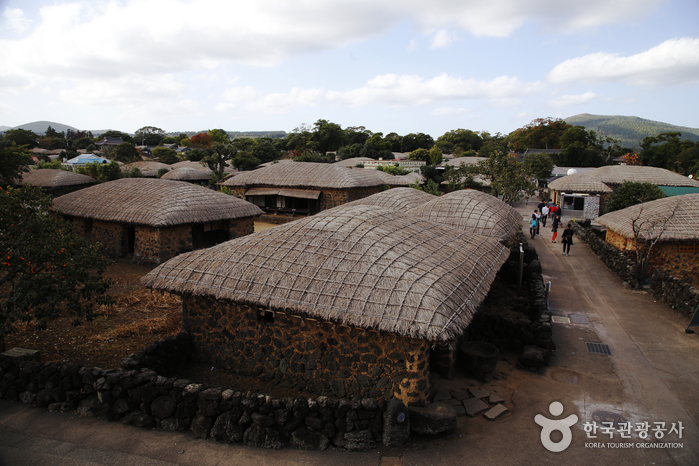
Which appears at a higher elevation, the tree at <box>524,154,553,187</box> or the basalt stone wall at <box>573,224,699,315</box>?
the tree at <box>524,154,553,187</box>

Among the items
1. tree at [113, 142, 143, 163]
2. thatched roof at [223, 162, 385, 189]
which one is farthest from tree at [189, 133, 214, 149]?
thatched roof at [223, 162, 385, 189]

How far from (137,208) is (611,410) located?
14980 millimetres

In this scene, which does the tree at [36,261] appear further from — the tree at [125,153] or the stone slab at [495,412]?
the tree at [125,153]

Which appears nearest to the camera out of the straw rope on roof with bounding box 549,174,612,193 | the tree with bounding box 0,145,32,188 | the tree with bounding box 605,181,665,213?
the tree with bounding box 0,145,32,188

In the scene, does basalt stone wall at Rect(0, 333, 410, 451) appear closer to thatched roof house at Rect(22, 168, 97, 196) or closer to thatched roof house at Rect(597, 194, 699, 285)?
thatched roof house at Rect(597, 194, 699, 285)

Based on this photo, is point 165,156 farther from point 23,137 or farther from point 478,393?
point 478,393

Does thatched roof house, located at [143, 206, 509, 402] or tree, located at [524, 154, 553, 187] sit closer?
thatched roof house, located at [143, 206, 509, 402]

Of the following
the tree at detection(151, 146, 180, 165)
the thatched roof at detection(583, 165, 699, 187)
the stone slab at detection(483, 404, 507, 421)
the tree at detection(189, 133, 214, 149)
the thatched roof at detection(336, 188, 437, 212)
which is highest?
the tree at detection(189, 133, 214, 149)

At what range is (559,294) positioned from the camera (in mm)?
13383

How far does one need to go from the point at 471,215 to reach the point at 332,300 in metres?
8.77

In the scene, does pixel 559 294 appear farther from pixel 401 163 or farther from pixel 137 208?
pixel 401 163

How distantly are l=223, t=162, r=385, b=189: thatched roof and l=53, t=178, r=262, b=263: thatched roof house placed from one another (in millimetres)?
7348

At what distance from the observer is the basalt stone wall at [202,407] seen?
19.9 ft

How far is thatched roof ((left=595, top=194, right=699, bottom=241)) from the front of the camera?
13422mm
